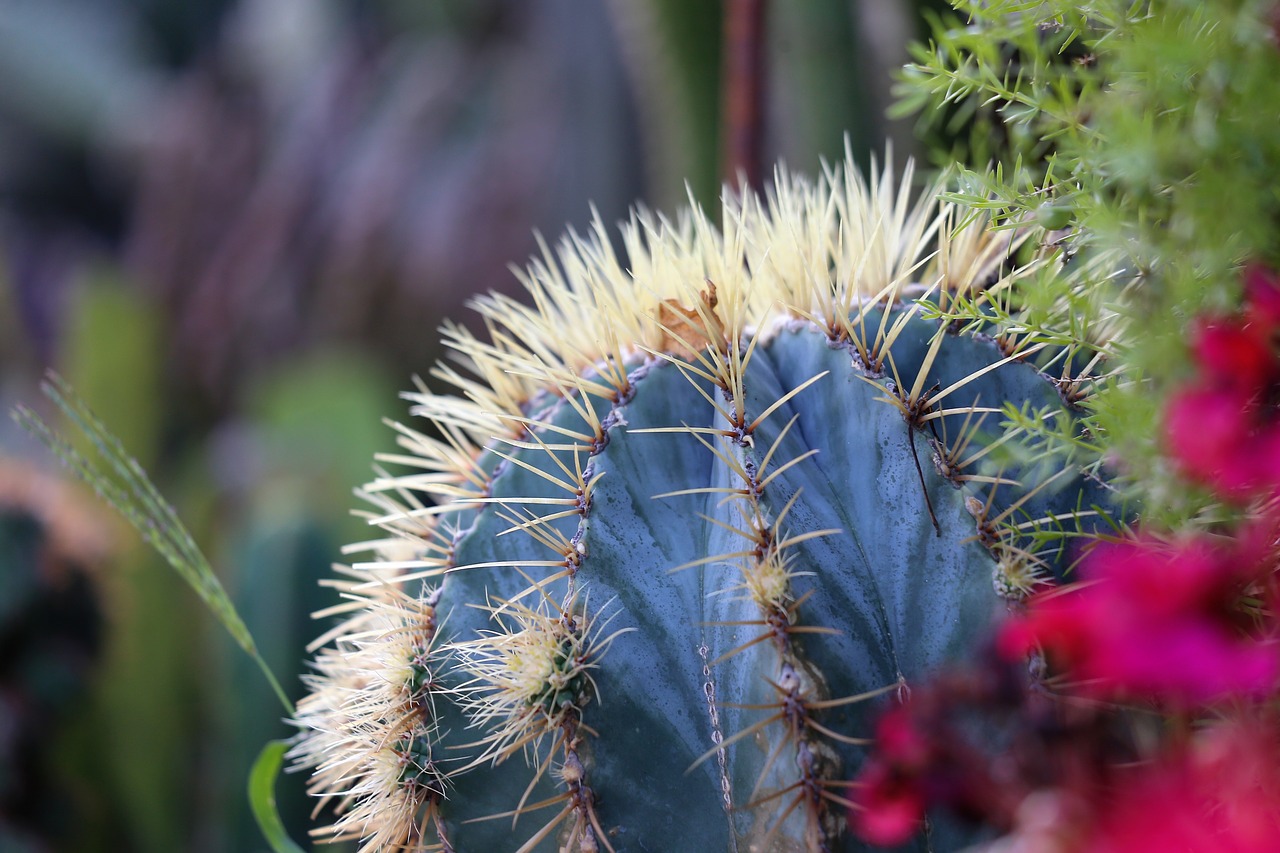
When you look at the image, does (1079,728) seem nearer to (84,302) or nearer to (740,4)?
(740,4)

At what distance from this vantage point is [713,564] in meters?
0.70

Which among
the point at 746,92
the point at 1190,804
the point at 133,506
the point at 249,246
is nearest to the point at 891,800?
the point at 1190,804

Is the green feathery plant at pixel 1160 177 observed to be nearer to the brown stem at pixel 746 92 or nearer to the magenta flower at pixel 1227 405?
the magenta flower at pixel 1227 405

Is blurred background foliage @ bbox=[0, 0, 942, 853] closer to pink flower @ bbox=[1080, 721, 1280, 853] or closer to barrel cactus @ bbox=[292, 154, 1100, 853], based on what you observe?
barrel cactus @ bbox=[292, 154, 1100, 853]

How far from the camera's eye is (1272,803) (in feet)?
1.36

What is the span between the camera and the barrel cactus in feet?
2.12

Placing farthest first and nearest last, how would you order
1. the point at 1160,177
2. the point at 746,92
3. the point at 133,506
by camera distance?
the point at 746,92
the point at 133,506
the point at 1160,177

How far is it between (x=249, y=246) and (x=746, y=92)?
3.79m

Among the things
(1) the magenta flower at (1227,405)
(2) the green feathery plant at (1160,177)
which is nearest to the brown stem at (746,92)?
(2) the green feathery plant at (1160,177)

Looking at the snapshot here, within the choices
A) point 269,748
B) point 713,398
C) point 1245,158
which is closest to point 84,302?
point 269,748

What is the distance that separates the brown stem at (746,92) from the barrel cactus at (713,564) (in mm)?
662

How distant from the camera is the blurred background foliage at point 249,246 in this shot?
1.90 metres

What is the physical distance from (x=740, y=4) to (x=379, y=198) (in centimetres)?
307

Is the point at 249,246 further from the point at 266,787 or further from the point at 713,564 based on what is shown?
the point at 713,564
